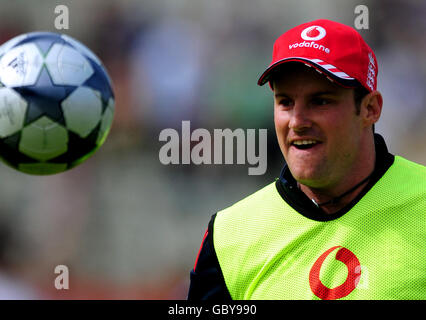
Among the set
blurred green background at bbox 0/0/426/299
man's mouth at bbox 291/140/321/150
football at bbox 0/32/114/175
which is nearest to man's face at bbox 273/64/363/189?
man's mouth at bbox 291/140/321/150

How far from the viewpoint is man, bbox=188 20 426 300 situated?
2402mm

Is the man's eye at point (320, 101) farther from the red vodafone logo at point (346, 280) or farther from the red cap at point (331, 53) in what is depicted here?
the red vodafone logo at point (346, 280)

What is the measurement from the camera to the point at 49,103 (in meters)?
2.40

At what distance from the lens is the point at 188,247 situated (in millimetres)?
5887

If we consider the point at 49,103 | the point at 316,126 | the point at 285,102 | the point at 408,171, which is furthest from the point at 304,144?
the point at 49,103

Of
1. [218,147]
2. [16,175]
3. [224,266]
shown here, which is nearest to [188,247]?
[218,147]

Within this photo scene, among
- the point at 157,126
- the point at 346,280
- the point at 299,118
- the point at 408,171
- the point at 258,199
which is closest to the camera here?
the point at 346,280

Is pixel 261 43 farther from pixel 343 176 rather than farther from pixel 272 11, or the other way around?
pixel 343 176

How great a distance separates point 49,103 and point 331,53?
1.16 m

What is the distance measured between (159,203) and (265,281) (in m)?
3.55

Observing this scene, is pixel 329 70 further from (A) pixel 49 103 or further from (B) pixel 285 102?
(A) pixel 49 103

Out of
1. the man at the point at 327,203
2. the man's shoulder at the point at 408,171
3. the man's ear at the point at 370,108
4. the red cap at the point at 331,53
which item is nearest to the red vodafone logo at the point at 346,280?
the man at the point at 327,203

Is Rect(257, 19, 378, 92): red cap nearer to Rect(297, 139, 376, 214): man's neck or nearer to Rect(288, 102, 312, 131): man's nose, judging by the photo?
Rect(288, 102, 312, 131): man's nose

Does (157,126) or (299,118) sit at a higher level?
(157,126)
